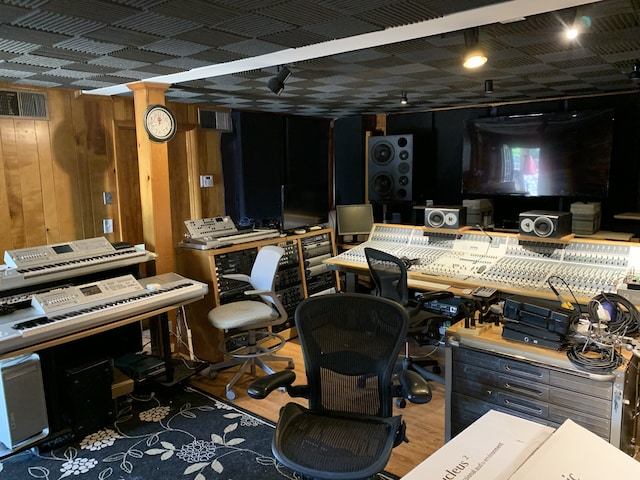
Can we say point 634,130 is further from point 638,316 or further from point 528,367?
point 528,367

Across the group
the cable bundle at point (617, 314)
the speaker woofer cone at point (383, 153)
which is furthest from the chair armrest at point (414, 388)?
the speaker woofer cone at point (383, 153)

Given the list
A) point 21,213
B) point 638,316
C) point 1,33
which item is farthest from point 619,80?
point 21,213

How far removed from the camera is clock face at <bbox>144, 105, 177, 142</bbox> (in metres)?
3.43

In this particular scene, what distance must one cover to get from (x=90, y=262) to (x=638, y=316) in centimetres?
303

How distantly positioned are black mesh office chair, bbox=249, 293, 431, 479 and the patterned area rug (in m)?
0.58

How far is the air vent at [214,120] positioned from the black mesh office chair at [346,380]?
123 inches

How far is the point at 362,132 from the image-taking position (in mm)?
5816

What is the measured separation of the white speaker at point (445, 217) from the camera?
3896 mm

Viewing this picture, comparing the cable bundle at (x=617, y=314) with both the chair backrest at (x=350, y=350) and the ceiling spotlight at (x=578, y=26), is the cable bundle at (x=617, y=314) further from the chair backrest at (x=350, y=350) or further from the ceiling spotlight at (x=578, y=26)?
the ceiling spotlight at (x=578, y=26)

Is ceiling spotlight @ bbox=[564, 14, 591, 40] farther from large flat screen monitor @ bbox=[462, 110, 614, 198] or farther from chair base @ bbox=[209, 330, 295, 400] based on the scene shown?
chair base @ bbox=[209, 330, 295, 400]

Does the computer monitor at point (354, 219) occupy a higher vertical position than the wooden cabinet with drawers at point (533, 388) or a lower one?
higher

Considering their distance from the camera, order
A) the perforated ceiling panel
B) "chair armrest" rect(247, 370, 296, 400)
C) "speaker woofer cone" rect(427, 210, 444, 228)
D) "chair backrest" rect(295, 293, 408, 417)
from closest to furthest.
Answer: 1. the perforated ceiling panel
2. "chair armrest" rect(247, 370, 296, 400)
3. "chair backrest" rect(295, 293, 408, 417)
4. "speaker woofer cone" rect(427, 210, 444, 228)

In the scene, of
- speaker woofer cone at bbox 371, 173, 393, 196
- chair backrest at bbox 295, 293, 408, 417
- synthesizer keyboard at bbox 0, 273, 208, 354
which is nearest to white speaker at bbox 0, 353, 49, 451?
synthesizer keyboard at bbox 0, 273, 208, 354

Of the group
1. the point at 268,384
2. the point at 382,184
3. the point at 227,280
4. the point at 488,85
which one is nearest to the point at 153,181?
the point at 227,280
